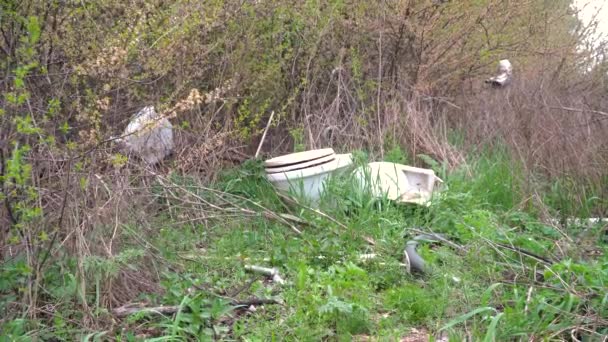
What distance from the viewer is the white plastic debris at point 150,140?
15.5ft

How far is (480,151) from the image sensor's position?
658 cm

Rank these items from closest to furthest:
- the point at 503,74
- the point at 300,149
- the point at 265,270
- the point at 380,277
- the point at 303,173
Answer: the point at 380,277 → the point at 265,270 → the point at 303,173 → the point at 300,149 → the point at 503,74

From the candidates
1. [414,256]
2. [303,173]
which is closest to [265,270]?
[414,256]

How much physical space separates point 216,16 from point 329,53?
1899 mm

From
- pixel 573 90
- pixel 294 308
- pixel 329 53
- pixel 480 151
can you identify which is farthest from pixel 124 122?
pixel 573 90

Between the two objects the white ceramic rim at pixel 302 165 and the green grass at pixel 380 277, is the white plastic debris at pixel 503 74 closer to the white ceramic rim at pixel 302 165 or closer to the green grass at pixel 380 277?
the green grass at pixel 380 277

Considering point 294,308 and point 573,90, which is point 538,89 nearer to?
point 573,90

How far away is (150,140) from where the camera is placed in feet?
17.9

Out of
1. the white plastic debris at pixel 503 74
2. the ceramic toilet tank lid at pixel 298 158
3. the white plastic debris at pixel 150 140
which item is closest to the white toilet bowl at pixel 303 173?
the ceramic toilet tank lid at pixel 298 158

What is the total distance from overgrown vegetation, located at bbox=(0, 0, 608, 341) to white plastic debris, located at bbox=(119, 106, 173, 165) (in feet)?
0.37

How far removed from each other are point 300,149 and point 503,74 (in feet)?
10.6

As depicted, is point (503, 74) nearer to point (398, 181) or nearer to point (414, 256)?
point (398, 181)

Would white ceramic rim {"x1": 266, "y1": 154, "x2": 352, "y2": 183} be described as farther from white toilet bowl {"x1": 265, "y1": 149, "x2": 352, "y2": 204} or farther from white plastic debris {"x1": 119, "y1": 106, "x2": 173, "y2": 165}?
white plastic debris {"x1": 119, "y1": 106, "x2": 173, "y2": 165}

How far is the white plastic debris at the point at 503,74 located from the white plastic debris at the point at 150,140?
4173mm
